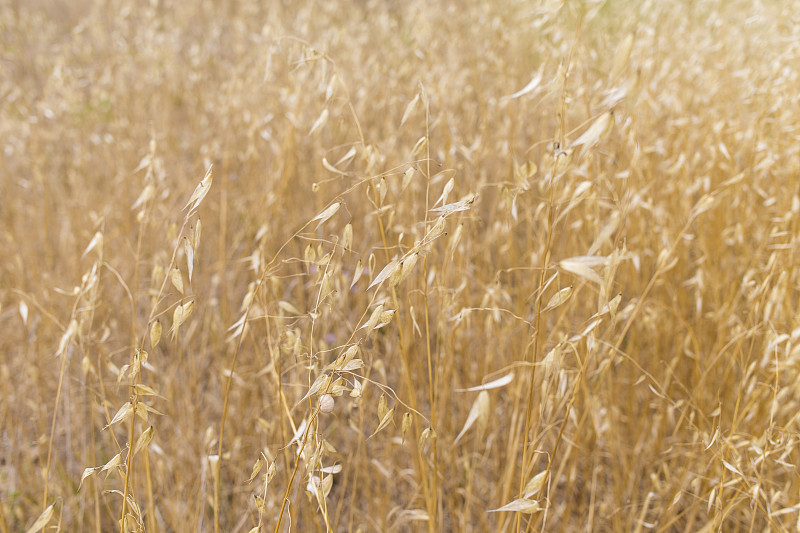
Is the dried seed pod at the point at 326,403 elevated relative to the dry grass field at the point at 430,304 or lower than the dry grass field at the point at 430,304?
elevated

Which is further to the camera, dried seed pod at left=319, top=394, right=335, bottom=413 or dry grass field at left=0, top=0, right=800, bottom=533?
dry grass field at left=0, top=0, right=800, bottom=533

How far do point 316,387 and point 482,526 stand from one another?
0.81 m

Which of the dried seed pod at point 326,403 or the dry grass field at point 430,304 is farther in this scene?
the dry grass field at point 430,304

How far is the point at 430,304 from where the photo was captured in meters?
1.85

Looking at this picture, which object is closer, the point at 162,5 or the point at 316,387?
the point at 316,387

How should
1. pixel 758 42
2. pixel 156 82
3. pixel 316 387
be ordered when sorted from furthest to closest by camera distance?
pixel 156 82 → pixel 758 42 → pixel 316 387

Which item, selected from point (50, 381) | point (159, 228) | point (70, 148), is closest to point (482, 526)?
point (50, 381)

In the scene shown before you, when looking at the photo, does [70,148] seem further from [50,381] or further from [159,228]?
[50,381]

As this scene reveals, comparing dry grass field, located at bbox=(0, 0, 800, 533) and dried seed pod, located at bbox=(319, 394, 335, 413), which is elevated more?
dried seed pod, located at bbox=(319, 394, 335, 413)

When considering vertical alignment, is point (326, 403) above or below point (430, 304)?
above

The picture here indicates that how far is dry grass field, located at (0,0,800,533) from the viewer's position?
33.8 inches

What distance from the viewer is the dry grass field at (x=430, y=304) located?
2.81 ft

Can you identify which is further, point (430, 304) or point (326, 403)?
point (430, 304)

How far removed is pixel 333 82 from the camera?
3.30 feet
